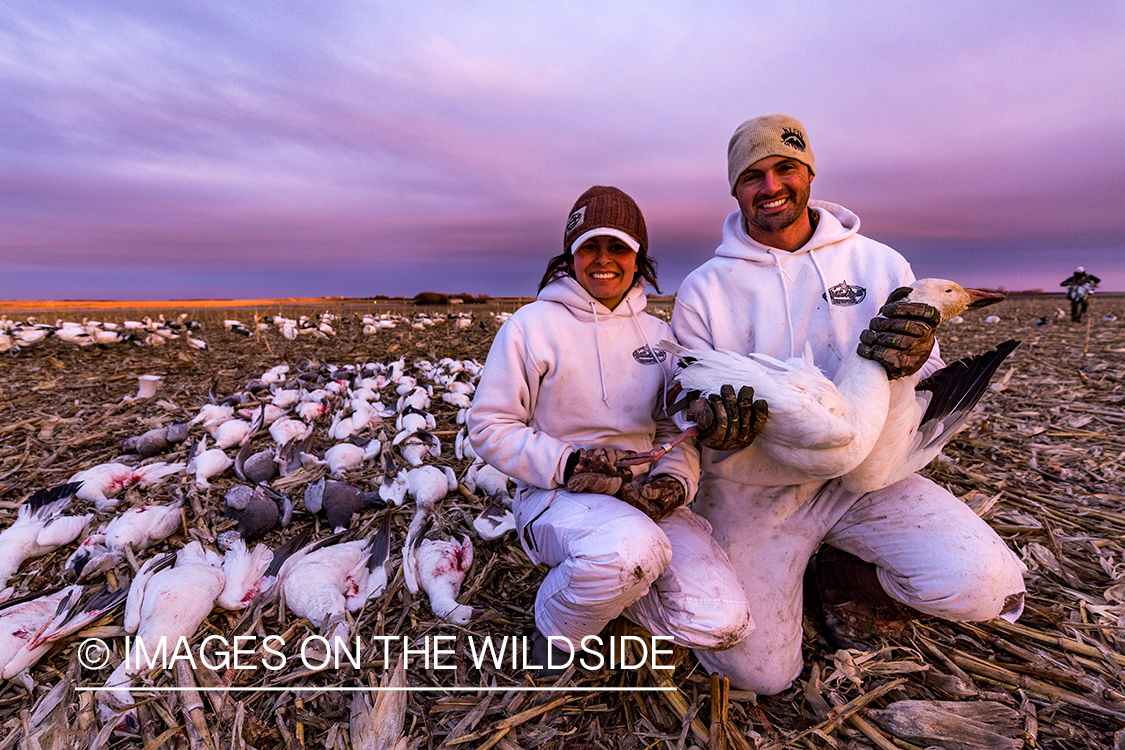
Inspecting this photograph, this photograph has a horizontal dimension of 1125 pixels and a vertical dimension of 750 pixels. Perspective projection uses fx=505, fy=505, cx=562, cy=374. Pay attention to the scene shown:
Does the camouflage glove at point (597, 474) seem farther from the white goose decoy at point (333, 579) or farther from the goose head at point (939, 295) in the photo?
the goose head at point (939, 295)

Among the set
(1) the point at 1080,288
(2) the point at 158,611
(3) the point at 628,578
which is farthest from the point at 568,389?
(1) the point at 1080,288

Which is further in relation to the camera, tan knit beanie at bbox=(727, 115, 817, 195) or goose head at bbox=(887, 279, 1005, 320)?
tan knit beanie at bbox=(727, 115, 817, 195)

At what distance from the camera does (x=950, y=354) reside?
9742mm

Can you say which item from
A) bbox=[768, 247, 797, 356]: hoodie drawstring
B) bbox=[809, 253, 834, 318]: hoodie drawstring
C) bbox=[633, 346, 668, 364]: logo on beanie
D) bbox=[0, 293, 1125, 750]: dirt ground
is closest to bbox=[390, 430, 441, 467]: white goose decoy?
bbox=[0, 293, 1125, 750]: dirt ground

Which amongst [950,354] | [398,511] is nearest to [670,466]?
[398,511]

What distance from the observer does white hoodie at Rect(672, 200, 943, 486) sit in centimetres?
273

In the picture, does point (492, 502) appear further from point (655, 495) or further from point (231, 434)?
point (231, 434)

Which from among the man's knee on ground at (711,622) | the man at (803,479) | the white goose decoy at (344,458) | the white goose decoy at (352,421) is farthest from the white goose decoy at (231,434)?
the man's knee on ground at (711,622)

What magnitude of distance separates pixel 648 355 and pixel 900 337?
1179mm

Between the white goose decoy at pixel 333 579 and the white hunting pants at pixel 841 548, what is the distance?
6.03 ft

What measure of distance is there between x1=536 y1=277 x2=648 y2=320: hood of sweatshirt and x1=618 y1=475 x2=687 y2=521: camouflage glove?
0.94 meters

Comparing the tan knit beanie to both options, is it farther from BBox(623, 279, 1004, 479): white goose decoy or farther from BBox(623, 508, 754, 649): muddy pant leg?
BBox(623, 508, 754, 649): muddy pant leg

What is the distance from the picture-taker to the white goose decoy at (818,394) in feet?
7.07

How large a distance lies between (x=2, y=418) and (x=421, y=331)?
8.77 meters
